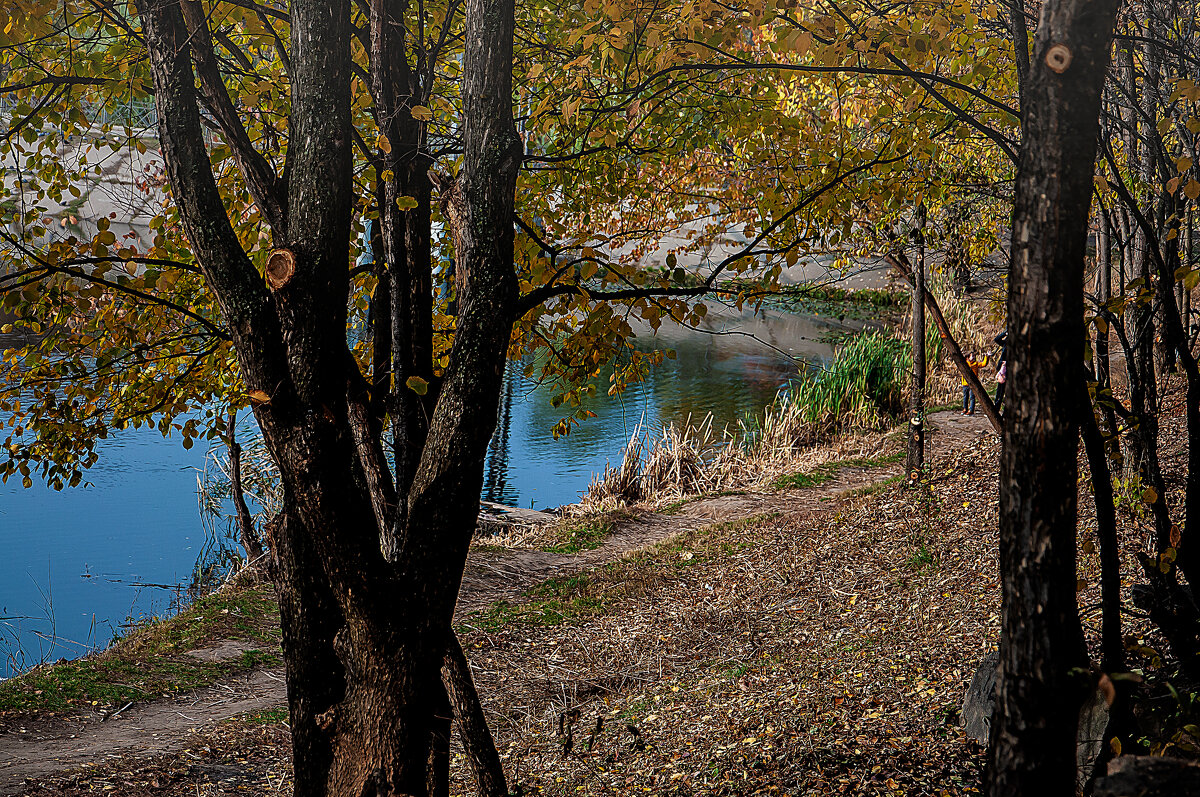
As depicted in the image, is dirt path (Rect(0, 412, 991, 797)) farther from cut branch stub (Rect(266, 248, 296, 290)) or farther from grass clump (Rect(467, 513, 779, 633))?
cut branch stub (Rect(266, 248, 296, 290))

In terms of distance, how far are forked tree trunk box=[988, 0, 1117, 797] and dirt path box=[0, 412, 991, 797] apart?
488 cm

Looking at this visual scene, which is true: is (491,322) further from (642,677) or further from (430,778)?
(642,677)

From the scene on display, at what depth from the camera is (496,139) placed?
296 centimetres

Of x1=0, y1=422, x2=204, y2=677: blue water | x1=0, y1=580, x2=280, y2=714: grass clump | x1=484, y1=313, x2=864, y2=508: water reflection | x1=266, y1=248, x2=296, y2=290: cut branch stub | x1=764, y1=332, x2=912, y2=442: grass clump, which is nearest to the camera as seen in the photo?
x1=266, y1=248, x2=296, y2=290: cut branch stub

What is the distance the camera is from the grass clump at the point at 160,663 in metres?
5.95

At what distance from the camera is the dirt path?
5219mm

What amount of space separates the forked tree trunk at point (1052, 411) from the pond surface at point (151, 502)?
12.1ft

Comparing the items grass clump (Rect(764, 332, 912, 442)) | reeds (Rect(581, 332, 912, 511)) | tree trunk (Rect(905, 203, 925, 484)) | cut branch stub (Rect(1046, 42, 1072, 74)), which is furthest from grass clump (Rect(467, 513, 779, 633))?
cut branch stub (Rect(1046, 42, 1072, 74))

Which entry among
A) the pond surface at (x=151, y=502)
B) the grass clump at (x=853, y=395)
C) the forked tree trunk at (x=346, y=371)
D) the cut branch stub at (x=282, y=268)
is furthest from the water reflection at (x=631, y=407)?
the cut branch stub at (x=282, y=268)

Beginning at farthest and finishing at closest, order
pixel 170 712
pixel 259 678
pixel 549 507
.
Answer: pixel 549 507, pixel 259 678, pixel 170 712

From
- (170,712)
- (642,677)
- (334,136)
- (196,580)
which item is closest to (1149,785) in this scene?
(334,136)

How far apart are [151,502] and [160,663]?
5994 millimetres

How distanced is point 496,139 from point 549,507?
32.4 feet

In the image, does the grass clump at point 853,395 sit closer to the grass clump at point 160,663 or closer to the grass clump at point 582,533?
the grass clump at point 582,533
